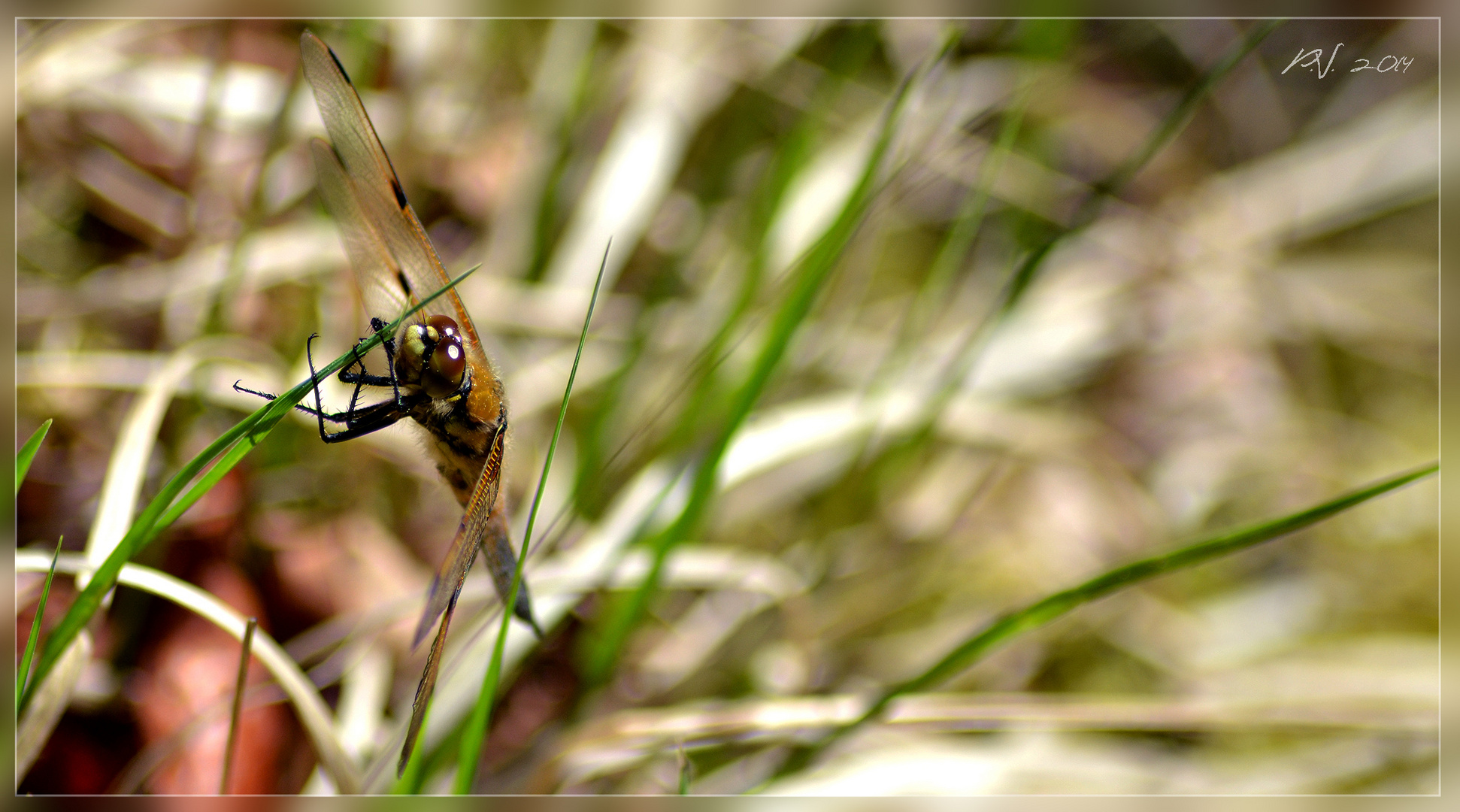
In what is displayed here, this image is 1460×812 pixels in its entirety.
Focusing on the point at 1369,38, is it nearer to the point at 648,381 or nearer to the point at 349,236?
the point at 648,381

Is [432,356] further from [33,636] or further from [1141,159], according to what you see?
[1141,159]

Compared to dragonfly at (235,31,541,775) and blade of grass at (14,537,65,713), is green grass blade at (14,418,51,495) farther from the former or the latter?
dragonfly at (235,31,541,775)

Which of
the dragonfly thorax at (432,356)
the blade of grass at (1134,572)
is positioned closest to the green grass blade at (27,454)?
the dragonfly thorax at (432,356)

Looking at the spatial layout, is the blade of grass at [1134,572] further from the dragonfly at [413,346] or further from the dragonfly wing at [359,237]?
the dragonfly wing at [359,237]

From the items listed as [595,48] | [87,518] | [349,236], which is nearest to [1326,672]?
[349,236]
